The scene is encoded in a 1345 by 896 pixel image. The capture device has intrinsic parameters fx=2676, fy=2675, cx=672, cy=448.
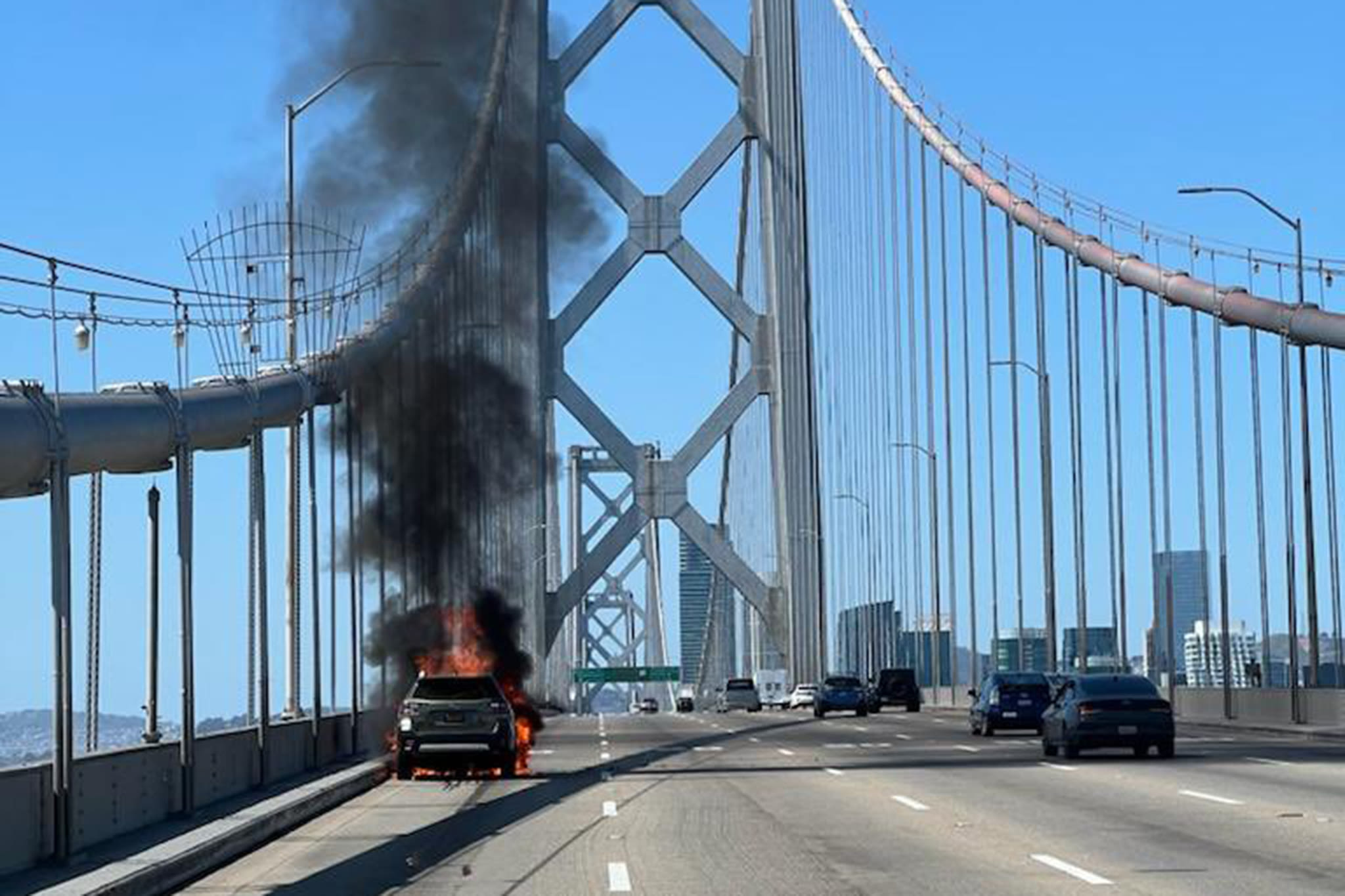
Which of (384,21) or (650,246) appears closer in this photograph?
(384,21)

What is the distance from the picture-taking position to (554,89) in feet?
306

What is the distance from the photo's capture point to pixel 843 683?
3159 inches

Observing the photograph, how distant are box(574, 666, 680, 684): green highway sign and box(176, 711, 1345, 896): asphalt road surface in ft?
380

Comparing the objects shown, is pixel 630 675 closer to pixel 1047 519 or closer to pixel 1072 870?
pixel 1047 519

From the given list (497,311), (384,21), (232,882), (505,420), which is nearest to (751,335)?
(497,311)

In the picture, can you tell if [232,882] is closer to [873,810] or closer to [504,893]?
[504,893]

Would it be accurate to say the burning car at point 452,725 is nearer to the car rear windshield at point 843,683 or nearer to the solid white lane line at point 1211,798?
the solid white lane line at point 1211,798

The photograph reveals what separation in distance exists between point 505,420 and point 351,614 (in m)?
25.2

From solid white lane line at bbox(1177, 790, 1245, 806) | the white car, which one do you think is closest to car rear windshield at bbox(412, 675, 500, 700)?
solid white lane line at bbox(1177, 790, 1245, 806)

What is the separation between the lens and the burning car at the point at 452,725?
117ft

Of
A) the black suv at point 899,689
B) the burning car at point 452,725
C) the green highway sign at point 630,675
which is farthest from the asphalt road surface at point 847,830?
the green highway sign at point 630,675

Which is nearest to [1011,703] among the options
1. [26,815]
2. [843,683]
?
[843,683]

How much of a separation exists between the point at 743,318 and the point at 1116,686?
2347 inches

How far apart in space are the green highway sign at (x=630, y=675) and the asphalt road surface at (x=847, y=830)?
4566 inches
